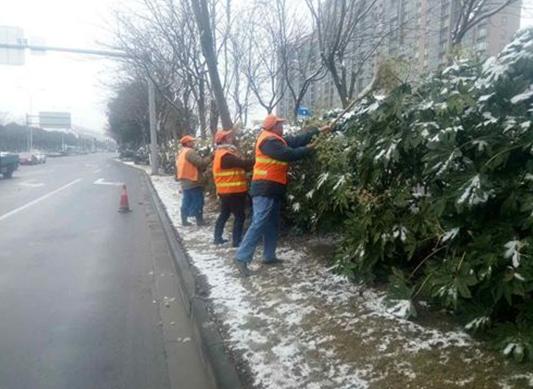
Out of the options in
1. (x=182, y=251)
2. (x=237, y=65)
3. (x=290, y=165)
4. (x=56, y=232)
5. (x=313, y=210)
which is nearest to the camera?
(x=313, y=210)

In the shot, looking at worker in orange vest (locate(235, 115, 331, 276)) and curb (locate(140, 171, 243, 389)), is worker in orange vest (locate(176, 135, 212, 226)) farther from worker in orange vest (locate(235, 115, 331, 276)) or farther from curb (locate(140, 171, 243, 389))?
worker in orange vest (locate(235, 115, 331, 276))

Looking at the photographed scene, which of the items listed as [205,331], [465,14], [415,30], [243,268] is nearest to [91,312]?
[205,331]

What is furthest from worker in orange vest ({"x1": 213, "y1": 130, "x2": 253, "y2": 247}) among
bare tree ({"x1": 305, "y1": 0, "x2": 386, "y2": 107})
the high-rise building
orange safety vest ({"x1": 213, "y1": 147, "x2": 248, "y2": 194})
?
the high-rise building

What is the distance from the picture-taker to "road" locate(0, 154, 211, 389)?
12.4ft

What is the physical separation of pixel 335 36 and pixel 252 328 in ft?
23.4

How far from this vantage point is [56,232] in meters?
9.59

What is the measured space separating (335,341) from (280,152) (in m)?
2.34

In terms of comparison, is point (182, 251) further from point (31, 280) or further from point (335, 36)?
point (335, 36)

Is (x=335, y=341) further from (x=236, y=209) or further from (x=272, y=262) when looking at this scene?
(x=236, y=209)

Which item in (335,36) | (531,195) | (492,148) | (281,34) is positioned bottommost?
(531,195)

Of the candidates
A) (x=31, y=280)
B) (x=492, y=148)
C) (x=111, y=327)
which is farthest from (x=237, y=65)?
(x=492, y=148)

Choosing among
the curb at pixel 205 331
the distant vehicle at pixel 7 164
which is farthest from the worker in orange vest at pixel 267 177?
the distant vehicle at pixel 7 164

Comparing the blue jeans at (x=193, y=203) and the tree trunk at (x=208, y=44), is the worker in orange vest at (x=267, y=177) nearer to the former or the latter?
the blue jeans at (x=193, y=203)

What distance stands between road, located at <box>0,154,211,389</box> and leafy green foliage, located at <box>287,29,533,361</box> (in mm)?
1829
